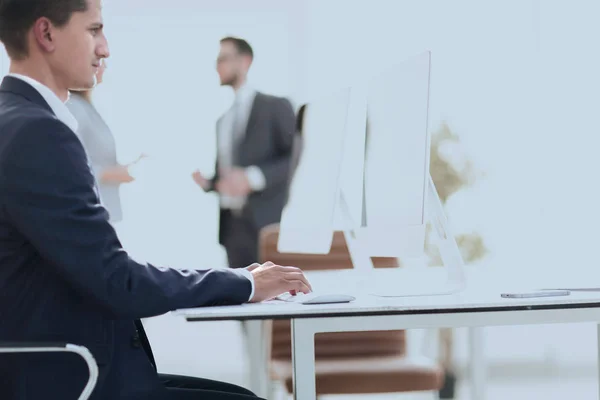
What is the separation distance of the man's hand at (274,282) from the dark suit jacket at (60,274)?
172 mm

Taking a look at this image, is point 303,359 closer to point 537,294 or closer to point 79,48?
point 537,294

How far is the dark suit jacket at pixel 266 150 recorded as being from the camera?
349 cm

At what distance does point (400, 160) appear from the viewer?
4.65ft

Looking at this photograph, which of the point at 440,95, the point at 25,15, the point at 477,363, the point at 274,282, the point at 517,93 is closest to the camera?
the point at 25,15

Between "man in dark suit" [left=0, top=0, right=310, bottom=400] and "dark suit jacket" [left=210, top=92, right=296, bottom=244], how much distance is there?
7.32 ft

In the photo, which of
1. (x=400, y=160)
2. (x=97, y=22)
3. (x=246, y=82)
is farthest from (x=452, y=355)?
(x=97, y=22)

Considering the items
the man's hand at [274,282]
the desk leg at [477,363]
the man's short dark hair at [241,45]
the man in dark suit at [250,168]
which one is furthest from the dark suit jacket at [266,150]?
the man's hand at [274,282]

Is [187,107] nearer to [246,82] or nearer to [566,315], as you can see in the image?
[246,82]

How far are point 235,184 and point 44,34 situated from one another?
2213mm

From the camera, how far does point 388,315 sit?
1.21 metres

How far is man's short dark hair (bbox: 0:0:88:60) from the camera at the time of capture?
1.24 m

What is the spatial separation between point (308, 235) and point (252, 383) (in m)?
0.83

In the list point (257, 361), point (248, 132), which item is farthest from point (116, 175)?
point (257, 361)

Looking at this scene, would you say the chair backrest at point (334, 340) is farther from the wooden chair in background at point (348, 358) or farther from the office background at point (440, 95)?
the office background at point (440, 95)
